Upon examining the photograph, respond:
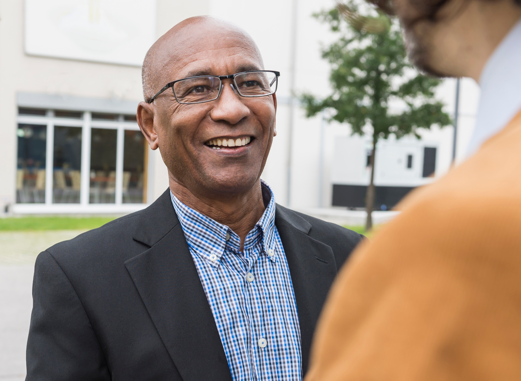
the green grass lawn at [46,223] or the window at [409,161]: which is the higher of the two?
the window at [409,161]

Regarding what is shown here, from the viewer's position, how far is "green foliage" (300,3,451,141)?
12500 mm

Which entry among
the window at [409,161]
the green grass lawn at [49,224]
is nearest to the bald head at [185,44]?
the green grass lawn at [49,224]

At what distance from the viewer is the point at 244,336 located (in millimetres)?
1636

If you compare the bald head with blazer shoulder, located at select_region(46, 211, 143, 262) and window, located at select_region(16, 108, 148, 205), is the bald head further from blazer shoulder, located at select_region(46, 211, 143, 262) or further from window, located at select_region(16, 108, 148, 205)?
window, located at select_region(16, 108, 148, 205)

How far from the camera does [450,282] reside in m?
0.47

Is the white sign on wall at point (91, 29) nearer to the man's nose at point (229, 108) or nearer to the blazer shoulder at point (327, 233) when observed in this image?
the blazer shoulder at point (327, 233)

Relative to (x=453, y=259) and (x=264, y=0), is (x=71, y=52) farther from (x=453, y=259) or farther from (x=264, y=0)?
(x=453, y=259)

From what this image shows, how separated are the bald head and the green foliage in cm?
1086

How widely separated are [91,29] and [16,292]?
10.8 m

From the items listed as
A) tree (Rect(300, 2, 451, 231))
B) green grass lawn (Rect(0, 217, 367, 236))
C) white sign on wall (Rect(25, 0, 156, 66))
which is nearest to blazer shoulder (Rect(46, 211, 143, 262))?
green grass lawn (Rect(0, 217, 367, 236))

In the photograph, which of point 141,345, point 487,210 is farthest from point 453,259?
point 141,345

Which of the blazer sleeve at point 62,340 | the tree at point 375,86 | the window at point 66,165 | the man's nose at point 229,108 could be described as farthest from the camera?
the window at point 66,165

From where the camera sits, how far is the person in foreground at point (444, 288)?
0.46 metres

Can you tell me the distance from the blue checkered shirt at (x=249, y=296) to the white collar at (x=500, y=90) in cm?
116
